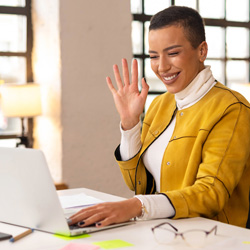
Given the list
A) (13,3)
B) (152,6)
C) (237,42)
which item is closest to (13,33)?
(13,3)

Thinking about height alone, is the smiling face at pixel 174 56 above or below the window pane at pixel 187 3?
below

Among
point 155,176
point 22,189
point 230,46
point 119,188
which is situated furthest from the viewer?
point 230,46

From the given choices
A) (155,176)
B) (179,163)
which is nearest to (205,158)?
(179,163)

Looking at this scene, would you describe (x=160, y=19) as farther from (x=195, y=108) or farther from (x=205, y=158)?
(x=205, y=158)

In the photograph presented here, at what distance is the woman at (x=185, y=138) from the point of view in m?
1.60

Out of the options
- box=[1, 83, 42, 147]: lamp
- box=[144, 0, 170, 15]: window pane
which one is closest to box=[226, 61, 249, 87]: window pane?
box=[144, 0, 170, 15]: window pane

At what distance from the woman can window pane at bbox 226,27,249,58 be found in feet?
10.3

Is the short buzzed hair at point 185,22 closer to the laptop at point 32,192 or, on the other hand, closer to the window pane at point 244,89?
the laptop at point 32,192

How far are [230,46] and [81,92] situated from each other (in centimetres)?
185

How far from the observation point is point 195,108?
1880 millimetres

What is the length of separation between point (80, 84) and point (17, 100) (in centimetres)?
53

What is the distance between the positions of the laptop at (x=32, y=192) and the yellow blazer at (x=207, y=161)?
32cm

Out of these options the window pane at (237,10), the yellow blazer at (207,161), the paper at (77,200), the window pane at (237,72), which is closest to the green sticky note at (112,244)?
the yellow blazer at (207,161)

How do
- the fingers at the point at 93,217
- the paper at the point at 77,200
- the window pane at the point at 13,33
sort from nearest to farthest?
the fingers at the point at 93,217
the paper at the point at 77,200
the window pane at the point at 13,33
